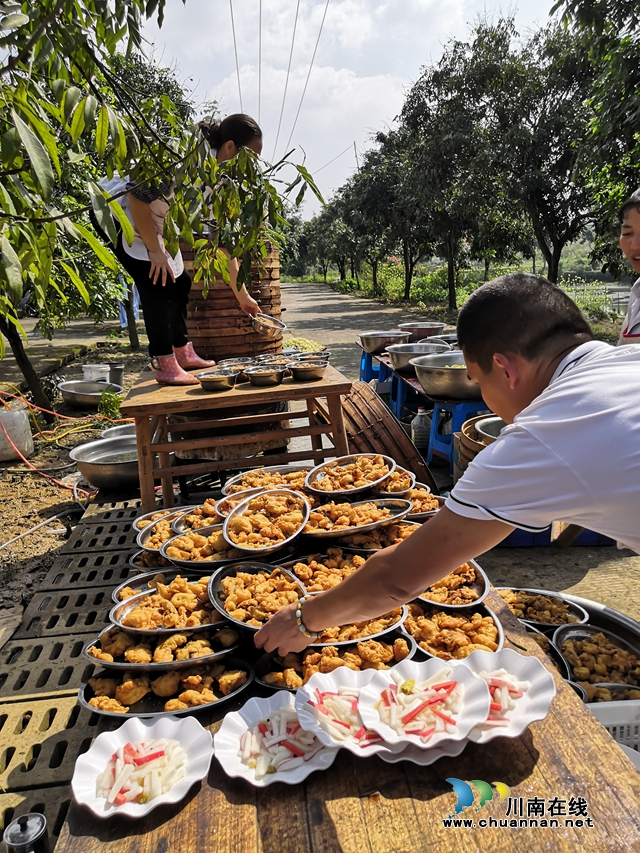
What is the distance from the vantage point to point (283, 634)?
1711 millimetres

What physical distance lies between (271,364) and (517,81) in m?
11.9

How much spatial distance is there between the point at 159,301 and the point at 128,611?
2414mm

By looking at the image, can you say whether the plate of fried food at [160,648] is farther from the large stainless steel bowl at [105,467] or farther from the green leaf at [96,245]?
the large stainless steel bowl at [105,467]

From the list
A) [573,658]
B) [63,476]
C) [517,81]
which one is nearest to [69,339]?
[63,476]

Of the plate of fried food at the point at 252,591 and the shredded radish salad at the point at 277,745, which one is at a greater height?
the plate of fried food at the point at 252,591

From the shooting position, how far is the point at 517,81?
1249 cm

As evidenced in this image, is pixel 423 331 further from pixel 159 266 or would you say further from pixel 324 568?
pixel 324 568

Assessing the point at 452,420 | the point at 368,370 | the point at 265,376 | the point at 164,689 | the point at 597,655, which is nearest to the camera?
the point at 164,689

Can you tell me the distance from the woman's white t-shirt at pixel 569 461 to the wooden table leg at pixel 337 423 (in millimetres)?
2725

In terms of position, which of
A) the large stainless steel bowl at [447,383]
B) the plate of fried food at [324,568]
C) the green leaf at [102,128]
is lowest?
the plate of fried food at [324,568]

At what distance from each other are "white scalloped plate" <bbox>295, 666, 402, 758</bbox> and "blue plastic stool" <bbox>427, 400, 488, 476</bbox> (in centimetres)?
336

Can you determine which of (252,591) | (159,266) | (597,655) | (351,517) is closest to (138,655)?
(252,591)

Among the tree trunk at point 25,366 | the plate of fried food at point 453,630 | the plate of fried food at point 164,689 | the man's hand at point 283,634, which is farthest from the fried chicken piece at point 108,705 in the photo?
the tree trunk at point 25,366

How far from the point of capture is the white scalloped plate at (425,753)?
1.43 m
